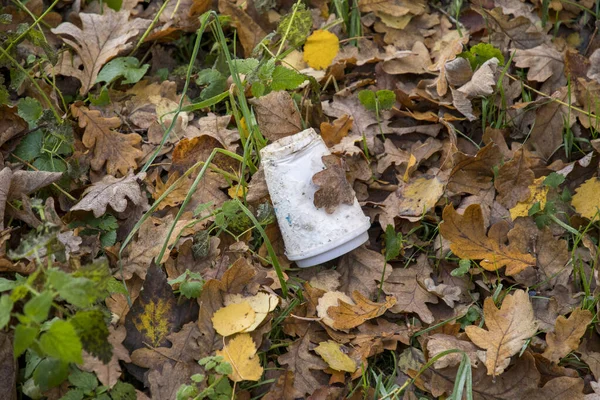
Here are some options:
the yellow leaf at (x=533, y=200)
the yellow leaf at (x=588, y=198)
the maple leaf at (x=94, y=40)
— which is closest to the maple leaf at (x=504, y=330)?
the yellow leaf at (x=533, y=200)

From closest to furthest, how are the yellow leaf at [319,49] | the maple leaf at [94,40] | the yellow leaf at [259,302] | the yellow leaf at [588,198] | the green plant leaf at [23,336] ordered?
the green plant leaf at [23,336] < the yellow leaf at [259,302] < the yellow leaf at [588,198] < the maple leaf at [94,40] < the yellow leaf at [319,49]

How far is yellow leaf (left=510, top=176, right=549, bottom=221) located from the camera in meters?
2.31

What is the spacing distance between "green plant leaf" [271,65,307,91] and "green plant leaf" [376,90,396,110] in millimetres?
311

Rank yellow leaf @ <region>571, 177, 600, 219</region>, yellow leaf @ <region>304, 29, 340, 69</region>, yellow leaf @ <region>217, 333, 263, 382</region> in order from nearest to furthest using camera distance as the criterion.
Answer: yellow leaf @ <region>217, 333, 263, 382</region>
yellow leaf @ <region>571, 177, 600, 219</region>
yellow leaf @ <region>304, 29, 340, 69</region>

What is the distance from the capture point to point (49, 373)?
172 centimetres

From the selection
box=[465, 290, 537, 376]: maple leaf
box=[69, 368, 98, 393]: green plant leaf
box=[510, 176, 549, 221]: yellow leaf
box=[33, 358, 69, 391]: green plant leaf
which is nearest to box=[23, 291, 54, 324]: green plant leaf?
box=[33, 358, 69, 391]: green plant leaf

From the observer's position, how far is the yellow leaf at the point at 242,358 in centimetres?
188

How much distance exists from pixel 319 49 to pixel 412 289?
1111 mm

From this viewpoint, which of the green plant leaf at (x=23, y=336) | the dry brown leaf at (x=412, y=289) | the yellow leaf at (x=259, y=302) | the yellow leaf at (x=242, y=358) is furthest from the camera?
the dry brown leaf at (x=412, y=289)

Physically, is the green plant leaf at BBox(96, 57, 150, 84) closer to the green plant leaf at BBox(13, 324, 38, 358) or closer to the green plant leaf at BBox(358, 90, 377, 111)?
the green plant leaf at BBox(358, 90, 377, 111)

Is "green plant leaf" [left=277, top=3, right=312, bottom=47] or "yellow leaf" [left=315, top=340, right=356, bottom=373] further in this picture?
"green plant leaf" [left=277, top=3, right=312, bottom=47]

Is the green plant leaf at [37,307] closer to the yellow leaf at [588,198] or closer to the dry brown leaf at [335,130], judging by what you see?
the dry brown leaf at [335,130]

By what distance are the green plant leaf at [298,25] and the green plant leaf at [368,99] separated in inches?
14.1

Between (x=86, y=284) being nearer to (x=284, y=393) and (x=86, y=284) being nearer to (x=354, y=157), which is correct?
(x=284, y=393)
